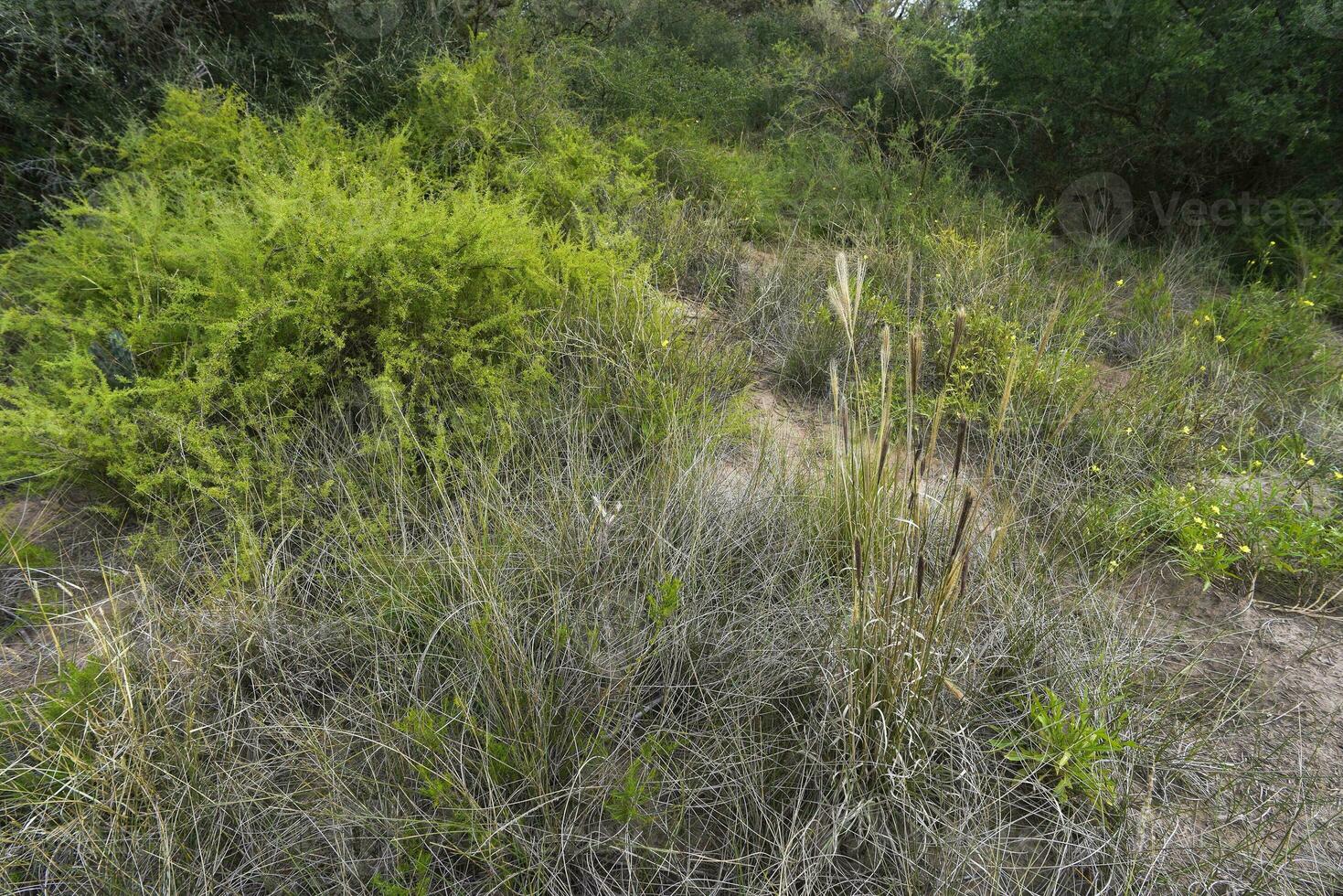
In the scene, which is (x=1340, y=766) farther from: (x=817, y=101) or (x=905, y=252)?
(x=817, y=101)

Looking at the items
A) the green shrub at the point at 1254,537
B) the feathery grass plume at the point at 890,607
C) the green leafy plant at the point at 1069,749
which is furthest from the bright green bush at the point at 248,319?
the green shrub at the point at 1254,537

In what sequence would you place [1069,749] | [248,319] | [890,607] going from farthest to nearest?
[248,319]
[1069,749]
[890,607]

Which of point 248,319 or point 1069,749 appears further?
point 248,319

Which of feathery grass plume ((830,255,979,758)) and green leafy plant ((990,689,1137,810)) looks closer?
feathery grass plume ((830,255,979,758))

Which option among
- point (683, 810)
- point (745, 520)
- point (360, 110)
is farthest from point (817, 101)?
point (683, 810)

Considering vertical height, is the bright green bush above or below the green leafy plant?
above

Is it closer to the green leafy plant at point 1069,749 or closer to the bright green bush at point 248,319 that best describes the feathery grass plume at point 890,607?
the green leafy plant at point 1069,749

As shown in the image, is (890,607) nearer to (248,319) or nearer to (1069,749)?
(1069,749)

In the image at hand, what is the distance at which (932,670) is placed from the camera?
1.65m

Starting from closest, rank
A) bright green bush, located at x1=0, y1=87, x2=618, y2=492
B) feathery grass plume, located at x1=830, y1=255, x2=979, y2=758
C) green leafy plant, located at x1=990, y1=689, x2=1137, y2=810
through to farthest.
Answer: feathery grass plume, located at x1=830, y1=255, x2=979, y2=758, green leafy plant, located at x1=990, y1=689, x2=1137, y2=810, bright green bush, located at x1=0, y1=87, x2=618, y2=492

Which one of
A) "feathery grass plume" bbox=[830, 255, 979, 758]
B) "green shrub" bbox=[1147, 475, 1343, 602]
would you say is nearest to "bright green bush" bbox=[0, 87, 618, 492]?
"feathery grass plume" bbox=[830, 255, 979, 758]

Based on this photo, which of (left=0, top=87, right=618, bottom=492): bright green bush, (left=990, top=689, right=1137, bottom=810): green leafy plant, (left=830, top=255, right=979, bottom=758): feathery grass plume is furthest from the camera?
(left=0, top=87, right=618, bottom=492): bright green bush

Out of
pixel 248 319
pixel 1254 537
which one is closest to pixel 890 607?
pixel 1254 537

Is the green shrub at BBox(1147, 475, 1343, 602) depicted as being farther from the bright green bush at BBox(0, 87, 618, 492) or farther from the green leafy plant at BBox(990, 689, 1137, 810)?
the bright green bush at BBox(0, 87, 618, 492)
